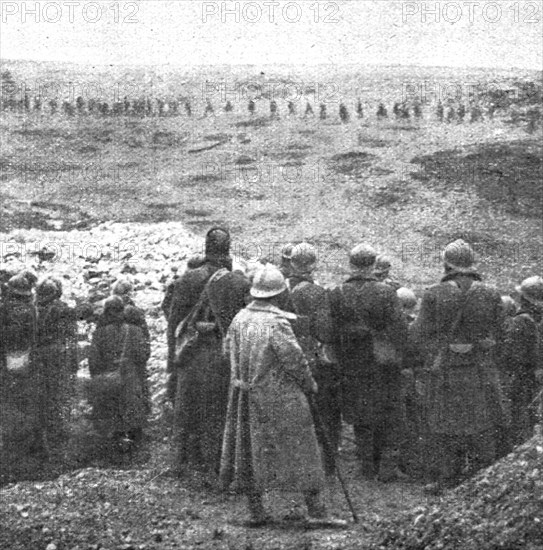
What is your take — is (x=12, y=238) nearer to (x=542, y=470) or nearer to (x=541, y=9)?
(x=541, y=9)

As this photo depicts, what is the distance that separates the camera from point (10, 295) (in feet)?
28.9

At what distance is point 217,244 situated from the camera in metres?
7.79

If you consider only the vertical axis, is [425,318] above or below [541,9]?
below

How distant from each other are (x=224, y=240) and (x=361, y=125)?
17118 millimetres

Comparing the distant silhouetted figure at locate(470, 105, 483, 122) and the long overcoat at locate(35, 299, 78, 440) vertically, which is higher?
the distant silhouetted figure at locate(470, 105, 483, 122)

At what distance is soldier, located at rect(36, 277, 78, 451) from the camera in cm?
900

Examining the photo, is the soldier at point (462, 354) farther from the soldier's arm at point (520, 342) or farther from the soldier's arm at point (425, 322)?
the soldier's arm at point (520, 342)

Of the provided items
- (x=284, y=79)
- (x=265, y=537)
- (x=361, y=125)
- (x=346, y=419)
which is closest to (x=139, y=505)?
(x=265, y=537)

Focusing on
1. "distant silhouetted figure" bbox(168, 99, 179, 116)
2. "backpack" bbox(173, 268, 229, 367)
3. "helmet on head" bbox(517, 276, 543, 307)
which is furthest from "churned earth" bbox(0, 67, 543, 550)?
"helmet on head" bbox(517, 276, 543, 307)

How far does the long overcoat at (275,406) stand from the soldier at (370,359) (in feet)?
4.55

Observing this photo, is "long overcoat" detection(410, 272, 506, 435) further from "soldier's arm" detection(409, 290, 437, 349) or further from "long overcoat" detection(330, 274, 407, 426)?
"long overcoat" detection(330, 274, 407, 426)

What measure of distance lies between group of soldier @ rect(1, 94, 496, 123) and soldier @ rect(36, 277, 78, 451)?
16508mm

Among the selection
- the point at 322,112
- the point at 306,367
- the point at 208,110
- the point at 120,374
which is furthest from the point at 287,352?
the point at 208,110

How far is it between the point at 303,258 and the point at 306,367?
160 centimetres
